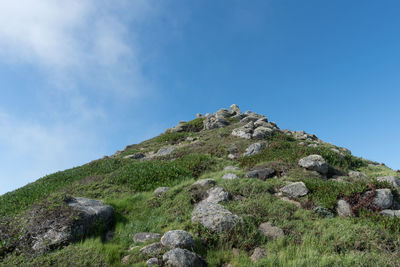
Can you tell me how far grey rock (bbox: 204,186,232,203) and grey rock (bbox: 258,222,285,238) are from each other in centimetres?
209

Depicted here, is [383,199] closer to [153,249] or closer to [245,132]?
[153,249]

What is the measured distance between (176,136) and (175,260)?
84.1ft

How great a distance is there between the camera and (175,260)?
594 cm

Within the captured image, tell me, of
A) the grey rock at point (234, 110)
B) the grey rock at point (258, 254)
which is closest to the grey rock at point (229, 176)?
the grey rock at point (258, 254)


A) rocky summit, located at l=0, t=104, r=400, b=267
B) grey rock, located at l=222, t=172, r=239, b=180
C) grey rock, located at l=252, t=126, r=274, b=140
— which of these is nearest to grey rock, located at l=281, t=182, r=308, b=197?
rocky summit, located at l=0, t=104, r=400, b=267

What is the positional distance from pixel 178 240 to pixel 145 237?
165 cm

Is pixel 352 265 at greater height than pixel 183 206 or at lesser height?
lesser

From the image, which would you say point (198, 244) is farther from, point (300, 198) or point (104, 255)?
point (300, 198)

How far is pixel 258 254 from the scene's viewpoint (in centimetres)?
659

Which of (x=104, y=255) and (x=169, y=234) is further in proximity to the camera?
(x=169, y=234)

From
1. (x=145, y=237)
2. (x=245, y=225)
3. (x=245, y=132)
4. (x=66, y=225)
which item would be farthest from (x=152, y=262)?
(x=245, y=132)

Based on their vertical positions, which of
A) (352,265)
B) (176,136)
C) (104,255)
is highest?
(176,136)

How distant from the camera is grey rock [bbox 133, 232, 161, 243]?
7.54 m

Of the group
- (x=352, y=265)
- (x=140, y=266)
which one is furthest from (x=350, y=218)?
(x=140, y=266)
